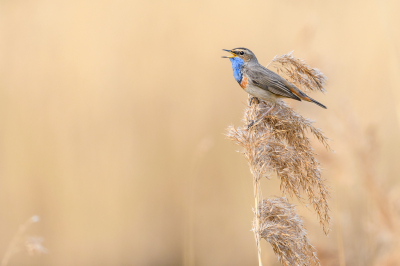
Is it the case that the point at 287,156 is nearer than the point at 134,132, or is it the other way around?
the point at 287,156

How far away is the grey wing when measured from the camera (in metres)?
2.06

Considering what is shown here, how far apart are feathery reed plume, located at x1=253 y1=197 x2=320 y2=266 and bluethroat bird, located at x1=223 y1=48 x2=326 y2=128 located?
1.62ft

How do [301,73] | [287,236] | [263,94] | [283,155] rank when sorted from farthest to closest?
[263,94]
[301,73]
[283,155]
[287,236]


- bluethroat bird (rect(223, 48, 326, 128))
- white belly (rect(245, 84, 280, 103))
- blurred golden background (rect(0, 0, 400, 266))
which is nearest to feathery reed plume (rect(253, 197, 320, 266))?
bluethroat bird (rect(223, 48, 326, 128))

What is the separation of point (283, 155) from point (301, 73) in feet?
1.65

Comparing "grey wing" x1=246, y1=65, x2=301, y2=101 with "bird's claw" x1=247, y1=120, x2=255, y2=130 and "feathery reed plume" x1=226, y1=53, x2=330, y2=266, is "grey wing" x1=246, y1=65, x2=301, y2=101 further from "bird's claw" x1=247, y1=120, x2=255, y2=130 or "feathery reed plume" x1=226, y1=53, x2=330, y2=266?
"bird's claw" x1=247, y1=120, x2=255, y2=130

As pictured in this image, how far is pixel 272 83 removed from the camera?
2.10m

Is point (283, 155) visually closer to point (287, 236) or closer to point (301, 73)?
point (287, 236)

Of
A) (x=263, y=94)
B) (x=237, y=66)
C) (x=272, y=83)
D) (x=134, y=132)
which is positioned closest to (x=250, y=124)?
(x=263, y=94)

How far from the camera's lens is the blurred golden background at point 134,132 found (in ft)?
12.8

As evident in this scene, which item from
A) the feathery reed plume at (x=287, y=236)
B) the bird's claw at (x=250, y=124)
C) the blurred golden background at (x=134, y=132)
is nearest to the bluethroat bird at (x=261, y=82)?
the bird's claw at (x=250, y=124)

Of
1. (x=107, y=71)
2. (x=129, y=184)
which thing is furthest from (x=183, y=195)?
(x=107, y=71)

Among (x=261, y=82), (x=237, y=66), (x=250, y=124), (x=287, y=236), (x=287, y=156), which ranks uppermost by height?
(x=237, y=66)

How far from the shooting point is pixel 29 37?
419 cm
